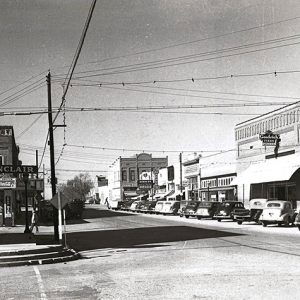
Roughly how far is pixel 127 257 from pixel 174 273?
4340mm

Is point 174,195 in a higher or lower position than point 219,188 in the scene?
lower

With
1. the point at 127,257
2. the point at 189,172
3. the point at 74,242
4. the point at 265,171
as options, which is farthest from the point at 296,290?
the point at 189,172

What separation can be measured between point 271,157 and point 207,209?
335 inches

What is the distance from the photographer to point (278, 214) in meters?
30.9

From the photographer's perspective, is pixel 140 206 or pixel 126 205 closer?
pixel 140 206

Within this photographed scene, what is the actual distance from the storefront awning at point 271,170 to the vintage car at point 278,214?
8.32 meters

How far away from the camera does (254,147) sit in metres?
50.0

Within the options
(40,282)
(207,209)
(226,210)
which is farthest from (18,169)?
(40,282)

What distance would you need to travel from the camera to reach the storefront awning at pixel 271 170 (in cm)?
4011

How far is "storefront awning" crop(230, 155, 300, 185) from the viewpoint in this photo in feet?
132

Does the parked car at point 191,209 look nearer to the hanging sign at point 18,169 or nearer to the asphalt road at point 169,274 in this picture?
the hanging sign at point 18,169

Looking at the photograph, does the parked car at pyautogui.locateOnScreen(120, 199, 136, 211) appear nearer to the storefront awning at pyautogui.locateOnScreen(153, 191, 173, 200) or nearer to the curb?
the storefront awning at pyautogui.locateOnScreen(153, 191, 173, 200)

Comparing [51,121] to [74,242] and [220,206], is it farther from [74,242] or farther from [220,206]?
[220,206]

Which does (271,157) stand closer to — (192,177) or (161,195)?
(192,177)
